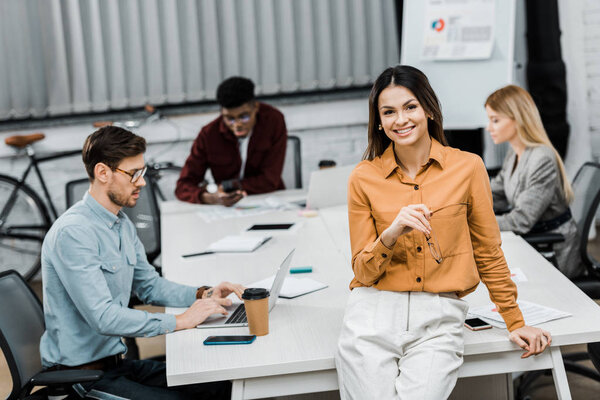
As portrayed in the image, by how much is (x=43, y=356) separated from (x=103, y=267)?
0.93 feet

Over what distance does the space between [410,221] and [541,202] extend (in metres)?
1.53

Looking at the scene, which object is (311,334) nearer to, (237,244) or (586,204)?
(237,244)

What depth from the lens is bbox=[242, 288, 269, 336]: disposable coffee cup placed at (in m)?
1.79

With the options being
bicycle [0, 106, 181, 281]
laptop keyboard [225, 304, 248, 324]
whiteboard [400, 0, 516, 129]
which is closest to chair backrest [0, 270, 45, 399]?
laptop keyboard [225, 304, 248, 324]

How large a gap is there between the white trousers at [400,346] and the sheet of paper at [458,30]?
2956 mm

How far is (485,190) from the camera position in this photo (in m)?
1.78

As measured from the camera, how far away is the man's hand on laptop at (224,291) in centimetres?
212

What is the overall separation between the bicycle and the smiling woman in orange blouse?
3189mm

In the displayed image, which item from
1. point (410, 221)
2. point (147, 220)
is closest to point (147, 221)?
point (147, 220)

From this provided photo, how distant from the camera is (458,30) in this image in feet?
14.5

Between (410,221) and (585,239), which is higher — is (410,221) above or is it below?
above

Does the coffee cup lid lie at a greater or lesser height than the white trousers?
greater

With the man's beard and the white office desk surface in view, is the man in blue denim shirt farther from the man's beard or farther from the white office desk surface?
the white office desk surface

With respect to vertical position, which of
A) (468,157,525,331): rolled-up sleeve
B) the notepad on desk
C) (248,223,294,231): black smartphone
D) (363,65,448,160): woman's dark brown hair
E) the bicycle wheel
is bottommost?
the bicycle wheel
